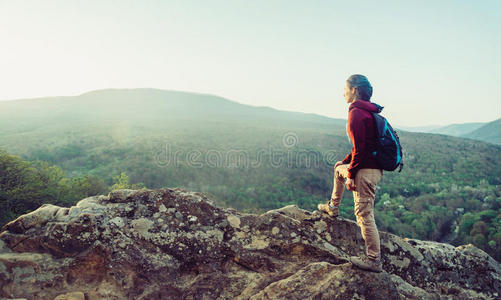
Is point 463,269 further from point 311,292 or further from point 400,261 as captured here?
point 311,292

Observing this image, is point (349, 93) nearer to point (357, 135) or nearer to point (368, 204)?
point (357, 135)

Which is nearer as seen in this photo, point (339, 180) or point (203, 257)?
point (203, 257)

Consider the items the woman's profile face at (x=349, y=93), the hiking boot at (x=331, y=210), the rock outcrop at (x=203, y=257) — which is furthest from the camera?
the hiking boot at (x=331, y=210)

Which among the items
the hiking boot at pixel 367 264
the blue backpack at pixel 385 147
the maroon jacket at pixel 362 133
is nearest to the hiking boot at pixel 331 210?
the hiking boot at pixel 367 264

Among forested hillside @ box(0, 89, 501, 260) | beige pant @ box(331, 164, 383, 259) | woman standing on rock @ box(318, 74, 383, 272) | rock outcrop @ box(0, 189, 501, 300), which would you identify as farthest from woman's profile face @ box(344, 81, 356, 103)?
forested hillside @ box(0, 89, 501, 260)

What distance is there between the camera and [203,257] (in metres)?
4.33

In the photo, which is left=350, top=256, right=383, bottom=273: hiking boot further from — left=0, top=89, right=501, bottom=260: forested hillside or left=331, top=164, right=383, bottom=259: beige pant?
left=0, top=89, right=501, bottom=260: forested hillside

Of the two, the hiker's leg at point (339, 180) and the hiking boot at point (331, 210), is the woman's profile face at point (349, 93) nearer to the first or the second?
the hiker's leg at point (339, 180)

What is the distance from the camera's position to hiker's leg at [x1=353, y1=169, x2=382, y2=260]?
3.98 m

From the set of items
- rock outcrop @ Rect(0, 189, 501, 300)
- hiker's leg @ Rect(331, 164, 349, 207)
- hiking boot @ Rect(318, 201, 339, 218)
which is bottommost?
rock outcrop @ Rect(0, 189, 501, 300)

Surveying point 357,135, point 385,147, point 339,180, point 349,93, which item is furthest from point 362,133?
point 339,180

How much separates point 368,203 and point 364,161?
0.65 m

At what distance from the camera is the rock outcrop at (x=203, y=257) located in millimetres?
3713

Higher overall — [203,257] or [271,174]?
[203,257]
